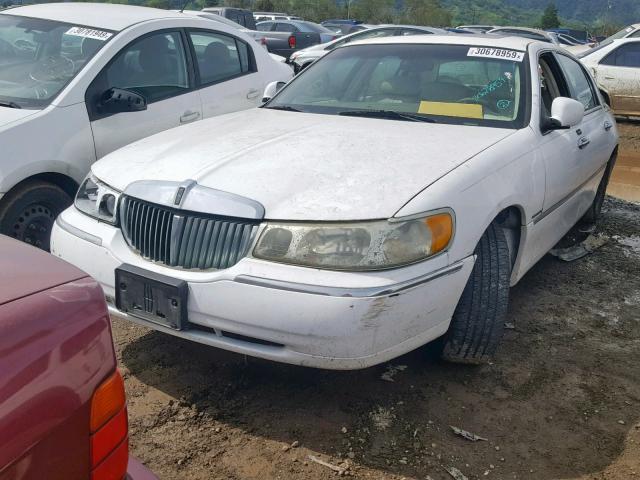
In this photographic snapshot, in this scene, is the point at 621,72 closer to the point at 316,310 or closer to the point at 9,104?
the point at 9,104

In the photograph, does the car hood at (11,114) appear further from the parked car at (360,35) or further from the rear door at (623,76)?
the parked car at (360,35)

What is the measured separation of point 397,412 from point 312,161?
1.13 metres

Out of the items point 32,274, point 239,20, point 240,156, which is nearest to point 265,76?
point 240,156

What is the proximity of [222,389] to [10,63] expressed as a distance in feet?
9.17

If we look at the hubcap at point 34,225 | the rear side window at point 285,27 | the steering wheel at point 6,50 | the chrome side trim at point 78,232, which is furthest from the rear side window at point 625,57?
the rear side window at point 285,27

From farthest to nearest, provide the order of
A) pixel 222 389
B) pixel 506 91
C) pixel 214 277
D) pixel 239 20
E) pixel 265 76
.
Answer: pixel 239 20
pixel 265 76
pixel 506 91
pixel 222 389
pixel 214 277

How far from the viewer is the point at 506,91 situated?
149 inches

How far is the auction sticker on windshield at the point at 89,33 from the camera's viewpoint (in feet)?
14.4

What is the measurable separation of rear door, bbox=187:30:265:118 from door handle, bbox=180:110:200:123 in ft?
0.28

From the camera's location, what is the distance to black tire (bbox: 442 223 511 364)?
9.80 ft

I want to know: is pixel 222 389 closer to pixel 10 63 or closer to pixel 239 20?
pixel 10 63

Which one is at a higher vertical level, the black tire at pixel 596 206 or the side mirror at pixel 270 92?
the side mirror at pixel 270 92

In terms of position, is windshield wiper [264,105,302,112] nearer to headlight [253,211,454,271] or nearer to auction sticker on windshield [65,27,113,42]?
auction sticker on windshield [65,27,113,42]

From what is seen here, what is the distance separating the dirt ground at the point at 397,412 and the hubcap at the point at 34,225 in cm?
75
